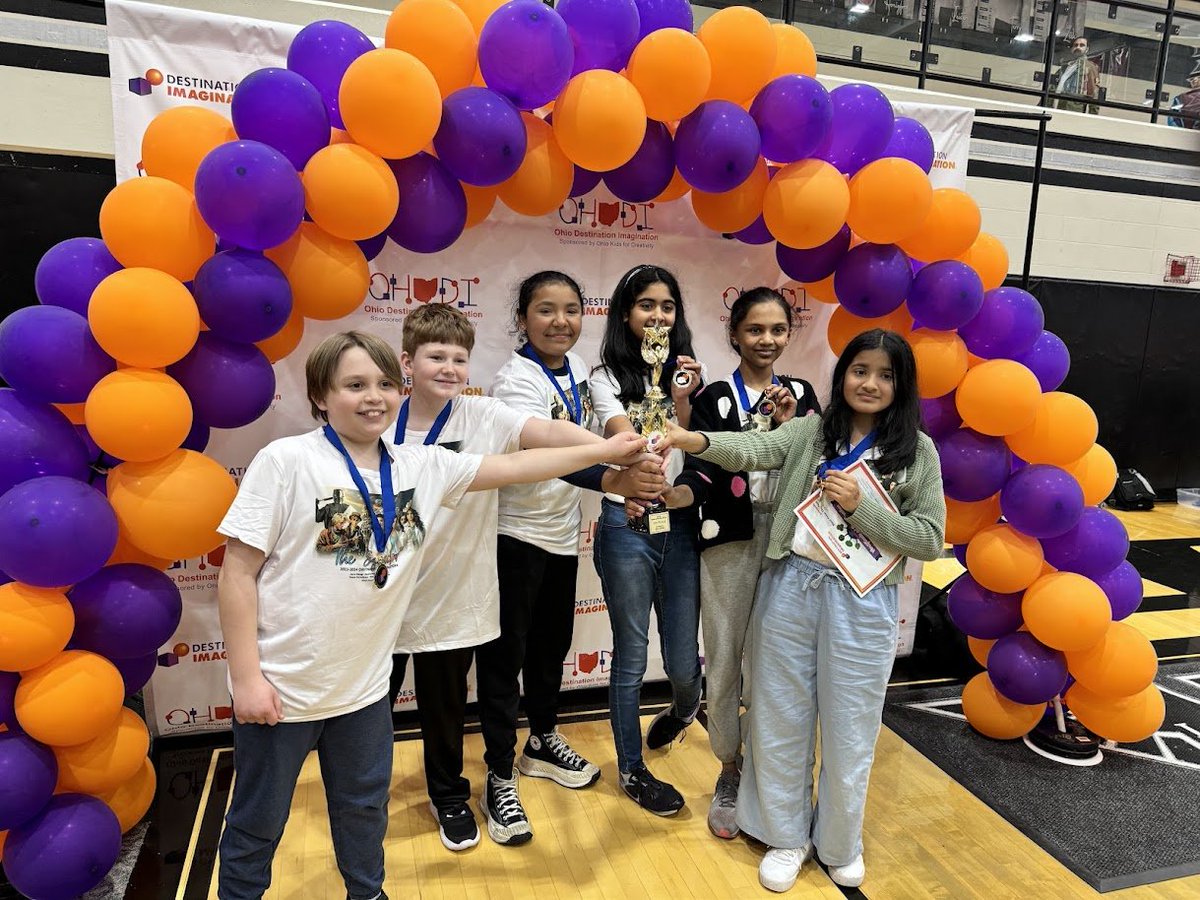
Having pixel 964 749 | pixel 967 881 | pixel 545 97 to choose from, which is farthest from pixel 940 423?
pixel 545 97

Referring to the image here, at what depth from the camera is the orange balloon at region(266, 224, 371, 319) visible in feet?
7.47

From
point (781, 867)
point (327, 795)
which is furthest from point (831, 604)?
point (327, 795)

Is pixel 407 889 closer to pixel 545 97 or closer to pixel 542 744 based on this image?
pixel 542 744

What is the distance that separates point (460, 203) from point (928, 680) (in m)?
3.06

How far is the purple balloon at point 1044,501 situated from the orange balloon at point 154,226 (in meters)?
2.90

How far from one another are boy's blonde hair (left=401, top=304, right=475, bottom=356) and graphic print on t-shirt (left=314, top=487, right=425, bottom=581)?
0.52 meters

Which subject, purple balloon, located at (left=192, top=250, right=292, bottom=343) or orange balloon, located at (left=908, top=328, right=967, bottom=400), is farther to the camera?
orange balloon, located at (left=908, top=328, right=967, bottom=400)

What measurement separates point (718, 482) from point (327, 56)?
5.58 ft

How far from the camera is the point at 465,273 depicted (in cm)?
308

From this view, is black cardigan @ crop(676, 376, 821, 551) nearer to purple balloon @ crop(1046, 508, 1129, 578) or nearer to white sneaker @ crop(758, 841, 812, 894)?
white sneaker @ crop(758, 841, 812, 894)

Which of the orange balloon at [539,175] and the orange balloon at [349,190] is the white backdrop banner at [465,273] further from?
the orange balloon at [349,190]

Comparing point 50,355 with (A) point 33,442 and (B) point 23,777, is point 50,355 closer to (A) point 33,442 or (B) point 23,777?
(A) point 33,442

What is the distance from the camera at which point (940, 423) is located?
312 centimetres

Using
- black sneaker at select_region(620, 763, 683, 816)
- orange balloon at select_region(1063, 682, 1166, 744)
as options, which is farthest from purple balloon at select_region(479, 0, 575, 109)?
orange balloon at select_region(1063, 682, 1166, 744)
